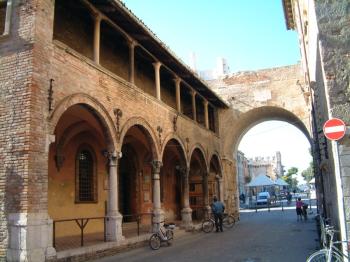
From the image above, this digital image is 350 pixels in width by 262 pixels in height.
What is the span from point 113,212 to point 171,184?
437 inches

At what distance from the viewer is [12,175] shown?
8.58m

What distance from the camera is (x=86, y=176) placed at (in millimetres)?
14914

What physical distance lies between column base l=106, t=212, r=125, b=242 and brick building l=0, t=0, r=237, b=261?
3 cm

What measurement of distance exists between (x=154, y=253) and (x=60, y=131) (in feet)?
17.1

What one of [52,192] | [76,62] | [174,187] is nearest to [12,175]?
[76,62]

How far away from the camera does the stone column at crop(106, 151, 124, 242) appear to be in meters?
11.5

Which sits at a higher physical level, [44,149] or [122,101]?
[122,101]

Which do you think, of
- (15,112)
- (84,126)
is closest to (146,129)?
(84,126)

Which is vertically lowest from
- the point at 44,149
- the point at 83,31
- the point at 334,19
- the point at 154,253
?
the point at 154,253

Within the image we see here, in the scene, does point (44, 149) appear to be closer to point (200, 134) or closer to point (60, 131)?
point (60, 131)

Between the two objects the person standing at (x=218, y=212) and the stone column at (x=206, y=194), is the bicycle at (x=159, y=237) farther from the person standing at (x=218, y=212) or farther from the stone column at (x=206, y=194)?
the stone column at (x=206, y=194)

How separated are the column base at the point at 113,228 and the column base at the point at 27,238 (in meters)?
3.12

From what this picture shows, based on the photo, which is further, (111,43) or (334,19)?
(111,43)

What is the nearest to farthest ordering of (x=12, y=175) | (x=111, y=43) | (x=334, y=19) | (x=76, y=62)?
1. (x=334, y=19)
2. (x=12, y=175)
3. (x=76, y=62)
4. (x=111, y=43)
